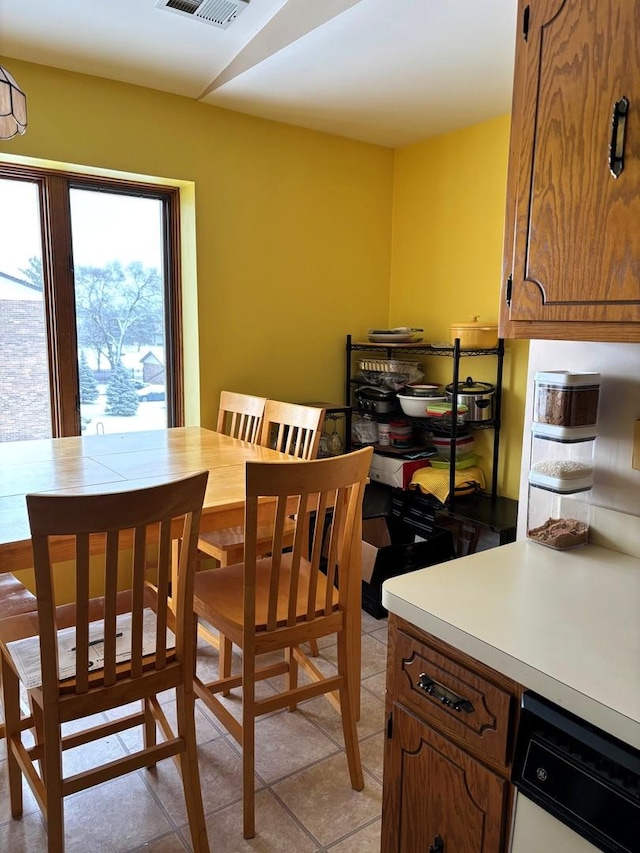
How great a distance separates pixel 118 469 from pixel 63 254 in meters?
1.29

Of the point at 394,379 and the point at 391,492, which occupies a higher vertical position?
the point at 394,379

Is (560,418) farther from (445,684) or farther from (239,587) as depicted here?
(239,587)

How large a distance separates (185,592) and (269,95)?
2.28 metres

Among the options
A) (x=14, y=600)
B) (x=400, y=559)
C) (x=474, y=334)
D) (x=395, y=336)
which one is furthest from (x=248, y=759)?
(x=395, y=336)

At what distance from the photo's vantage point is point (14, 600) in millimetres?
1868

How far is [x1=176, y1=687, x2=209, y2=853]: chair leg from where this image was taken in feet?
5.00

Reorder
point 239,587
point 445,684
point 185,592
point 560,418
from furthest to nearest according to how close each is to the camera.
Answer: point 239,587, point 185,592, point 560,418, point 445,684

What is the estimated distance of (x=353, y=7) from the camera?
76.5 inches

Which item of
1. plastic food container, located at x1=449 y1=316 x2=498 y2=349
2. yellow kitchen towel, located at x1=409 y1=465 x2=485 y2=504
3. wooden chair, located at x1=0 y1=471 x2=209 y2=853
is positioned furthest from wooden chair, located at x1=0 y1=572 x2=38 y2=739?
plastic food container, located at x1=449 y1=316 x2=498 y2=349

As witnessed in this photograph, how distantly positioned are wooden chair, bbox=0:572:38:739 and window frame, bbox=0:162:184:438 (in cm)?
107

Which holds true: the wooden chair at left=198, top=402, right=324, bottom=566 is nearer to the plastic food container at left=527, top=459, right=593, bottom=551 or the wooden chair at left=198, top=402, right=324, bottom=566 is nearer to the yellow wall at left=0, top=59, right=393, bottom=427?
the yellow wall at left=0, top=59, right=393, bottom=427

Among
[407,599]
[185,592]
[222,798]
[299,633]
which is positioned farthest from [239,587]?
[407,599]

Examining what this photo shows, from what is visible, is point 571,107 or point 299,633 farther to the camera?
point 299,633

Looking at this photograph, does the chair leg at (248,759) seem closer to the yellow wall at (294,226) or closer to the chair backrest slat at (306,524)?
the chair backrest slat at (306,524)
